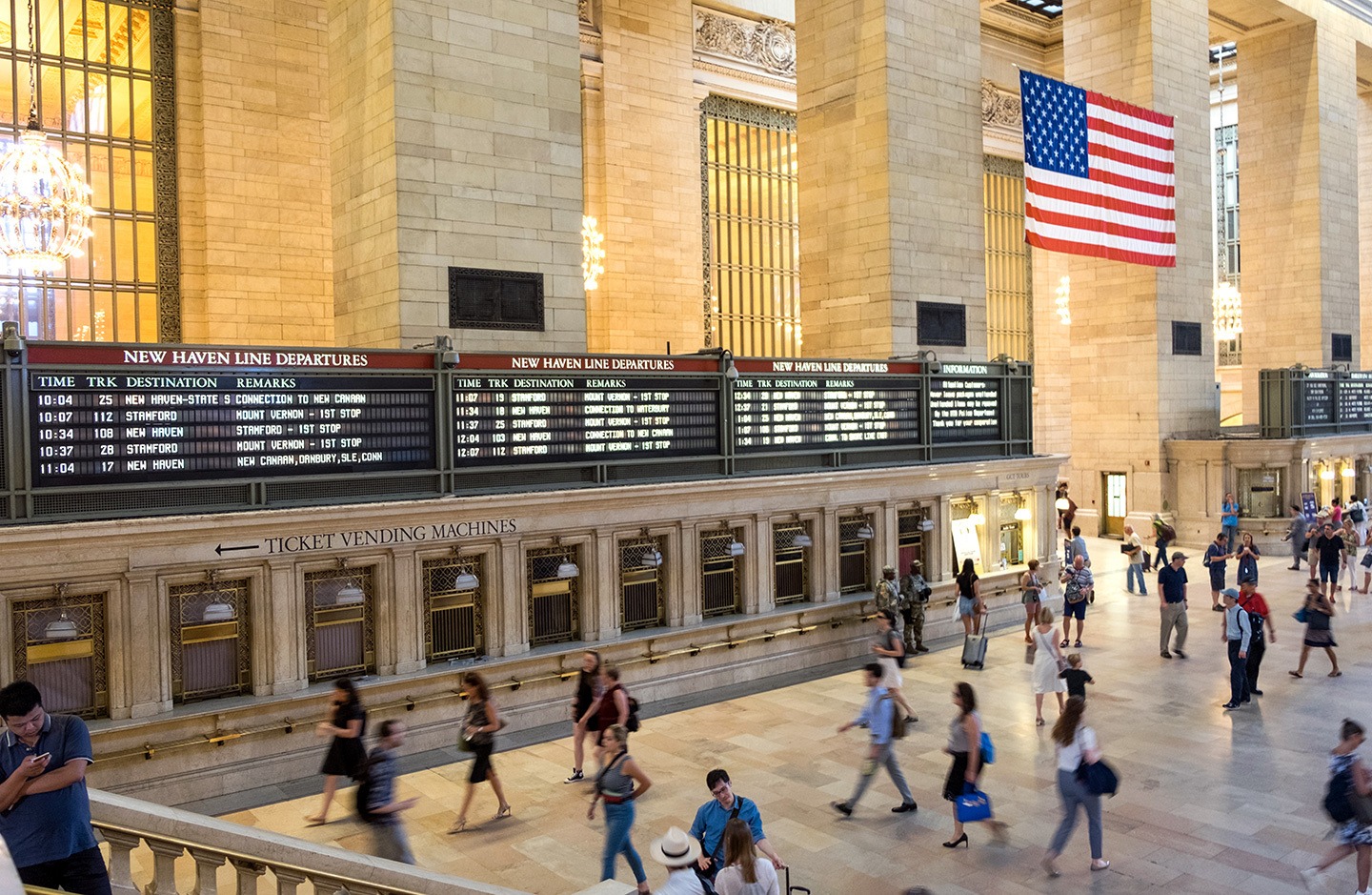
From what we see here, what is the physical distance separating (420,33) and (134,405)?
18.9ft

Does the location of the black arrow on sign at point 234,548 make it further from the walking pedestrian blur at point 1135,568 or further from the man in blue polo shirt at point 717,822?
the walking pedestrian blur at point 1135,568

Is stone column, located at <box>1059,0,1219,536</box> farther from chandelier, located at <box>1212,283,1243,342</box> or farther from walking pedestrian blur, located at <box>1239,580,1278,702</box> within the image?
walking pedestrian blur, located at <box>1239,580,1278,702</box>

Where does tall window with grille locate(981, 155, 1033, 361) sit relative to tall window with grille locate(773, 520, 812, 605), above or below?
above

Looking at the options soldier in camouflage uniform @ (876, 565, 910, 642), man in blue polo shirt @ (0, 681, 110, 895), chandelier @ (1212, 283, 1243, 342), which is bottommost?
soldier in camouflage uniform @ (876, 565, 910, 642)

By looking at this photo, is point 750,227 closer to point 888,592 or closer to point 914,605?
point 914,605

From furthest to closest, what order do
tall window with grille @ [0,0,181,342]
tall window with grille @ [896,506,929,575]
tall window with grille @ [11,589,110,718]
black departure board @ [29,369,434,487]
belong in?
tall window with grille @ [896,506,929,575], tall window with grille @ [0,0,181,342], black departure board @ [29,369,434,487], tall window with grille @ [11,589,110,718]

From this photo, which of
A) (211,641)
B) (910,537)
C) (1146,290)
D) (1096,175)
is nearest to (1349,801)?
(910,537)

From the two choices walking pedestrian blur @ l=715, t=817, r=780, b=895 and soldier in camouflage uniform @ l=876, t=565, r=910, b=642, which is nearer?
walking pedestrian blur @ l=715, t=817, r=780, b=895

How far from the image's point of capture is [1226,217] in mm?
44875

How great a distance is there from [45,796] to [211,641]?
5532 mm

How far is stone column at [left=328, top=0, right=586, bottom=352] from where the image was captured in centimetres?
1220

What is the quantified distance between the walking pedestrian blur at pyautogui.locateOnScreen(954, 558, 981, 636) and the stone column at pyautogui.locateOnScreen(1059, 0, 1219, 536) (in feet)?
41.4

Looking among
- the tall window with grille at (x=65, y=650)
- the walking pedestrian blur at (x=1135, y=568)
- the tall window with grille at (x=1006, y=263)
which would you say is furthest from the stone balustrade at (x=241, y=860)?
the tall window with grille at (x=1006, y=263)

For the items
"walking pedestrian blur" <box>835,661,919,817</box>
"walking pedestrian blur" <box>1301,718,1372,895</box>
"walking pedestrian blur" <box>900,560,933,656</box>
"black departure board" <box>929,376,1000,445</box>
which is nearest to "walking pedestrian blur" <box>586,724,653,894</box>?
"walking pedestrian blur" <box>835,661,919,817</box>
